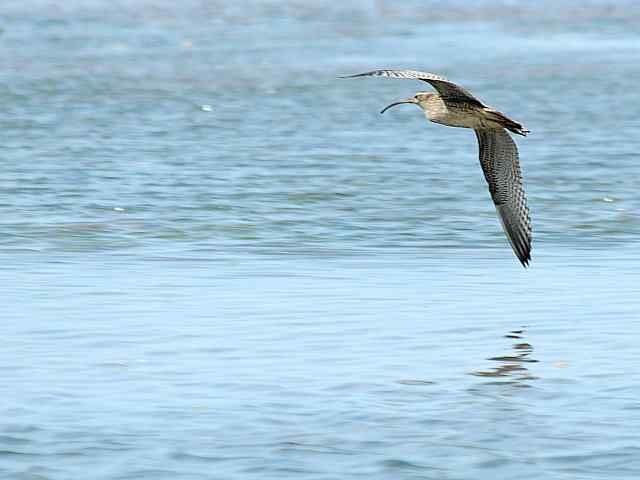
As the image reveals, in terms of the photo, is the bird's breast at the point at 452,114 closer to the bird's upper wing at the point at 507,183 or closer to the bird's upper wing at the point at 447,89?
the bird's upper wing at the point at 447,89

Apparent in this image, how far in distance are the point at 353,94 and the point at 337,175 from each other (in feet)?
23.2

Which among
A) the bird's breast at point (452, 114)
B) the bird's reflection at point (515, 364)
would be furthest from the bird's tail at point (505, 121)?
the bird's reflection at point (515, 364)

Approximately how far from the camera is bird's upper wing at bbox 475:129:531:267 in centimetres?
1112

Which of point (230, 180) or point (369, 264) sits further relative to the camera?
point (230, 180)

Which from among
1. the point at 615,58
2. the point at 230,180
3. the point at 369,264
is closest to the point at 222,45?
the point at 615,58

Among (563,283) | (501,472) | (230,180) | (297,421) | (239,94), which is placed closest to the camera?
(501,472)

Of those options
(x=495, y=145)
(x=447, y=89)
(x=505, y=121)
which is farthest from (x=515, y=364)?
(x=495, y=145)

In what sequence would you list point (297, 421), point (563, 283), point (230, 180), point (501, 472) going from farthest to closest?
point (230, 180) < point (563, 283) < point (297, 421) < point (501, 472)

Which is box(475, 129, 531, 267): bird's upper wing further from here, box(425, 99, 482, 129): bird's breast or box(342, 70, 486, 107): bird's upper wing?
box(342, 70, 486, 107): bird's upper wing

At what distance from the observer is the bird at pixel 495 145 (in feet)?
34.2

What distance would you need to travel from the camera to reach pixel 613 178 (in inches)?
610

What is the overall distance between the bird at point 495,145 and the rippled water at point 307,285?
322mm

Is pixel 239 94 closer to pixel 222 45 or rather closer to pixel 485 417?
pixel 222 45

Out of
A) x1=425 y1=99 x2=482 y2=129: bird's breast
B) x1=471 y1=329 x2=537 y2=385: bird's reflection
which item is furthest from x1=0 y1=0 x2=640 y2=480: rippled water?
x1=425 y1=99 x2=482 y2=129: bird's breast
